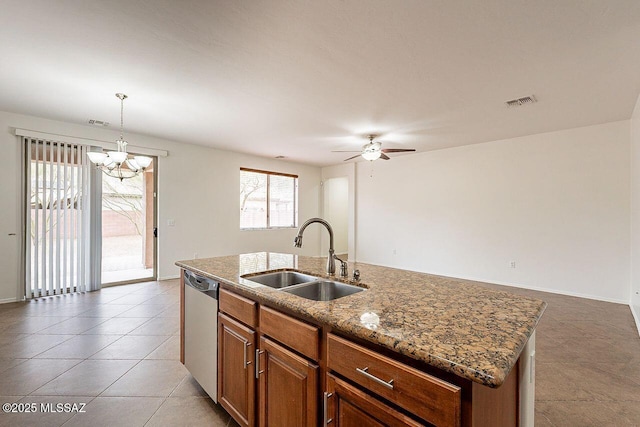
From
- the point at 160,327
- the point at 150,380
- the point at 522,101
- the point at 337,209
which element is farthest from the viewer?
the point at 337,209

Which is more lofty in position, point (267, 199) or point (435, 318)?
point (267, 199)

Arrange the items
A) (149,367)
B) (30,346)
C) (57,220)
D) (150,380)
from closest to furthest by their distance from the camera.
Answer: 1. (150,380)
2. (149,367)
3. (30,346)
4. (57,220)

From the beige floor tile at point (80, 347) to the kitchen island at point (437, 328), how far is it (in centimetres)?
190

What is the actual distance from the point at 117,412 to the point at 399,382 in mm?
1948

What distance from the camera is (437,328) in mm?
926

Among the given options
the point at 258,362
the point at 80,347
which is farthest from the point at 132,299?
the point at 258,362

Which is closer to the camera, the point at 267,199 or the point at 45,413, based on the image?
the point at 45,413

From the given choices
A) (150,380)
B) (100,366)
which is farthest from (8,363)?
(150,380)

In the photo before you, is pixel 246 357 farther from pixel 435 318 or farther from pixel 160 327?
pixel 160 327

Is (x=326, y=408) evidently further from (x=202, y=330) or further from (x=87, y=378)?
(x=87, y=378)

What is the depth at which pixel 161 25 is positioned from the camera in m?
2.02

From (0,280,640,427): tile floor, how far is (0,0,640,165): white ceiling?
256cm

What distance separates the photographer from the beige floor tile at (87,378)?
6.47 ft

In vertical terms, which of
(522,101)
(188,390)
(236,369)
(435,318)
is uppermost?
(522,101)
